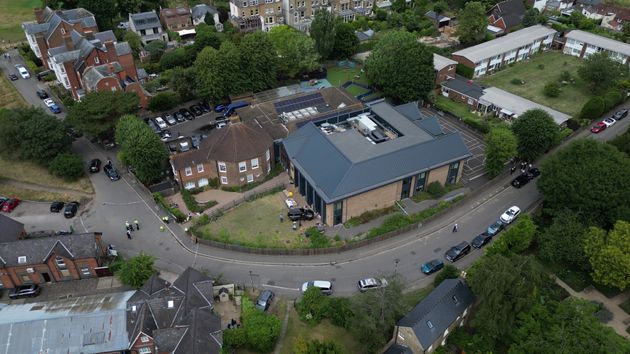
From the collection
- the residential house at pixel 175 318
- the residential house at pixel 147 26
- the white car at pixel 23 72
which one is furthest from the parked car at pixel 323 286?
the white car at pixel 23 72

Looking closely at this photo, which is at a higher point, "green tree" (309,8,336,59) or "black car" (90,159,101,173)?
"green tree" (309,8,336,59)

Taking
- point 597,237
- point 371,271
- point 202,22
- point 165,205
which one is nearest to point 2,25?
point 202,22

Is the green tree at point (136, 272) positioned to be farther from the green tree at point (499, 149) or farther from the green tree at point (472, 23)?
the green tree at point (472, 23)

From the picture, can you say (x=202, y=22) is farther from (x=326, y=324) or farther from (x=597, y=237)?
(x=597, y=237)

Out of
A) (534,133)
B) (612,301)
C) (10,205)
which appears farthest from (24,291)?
(534,133)

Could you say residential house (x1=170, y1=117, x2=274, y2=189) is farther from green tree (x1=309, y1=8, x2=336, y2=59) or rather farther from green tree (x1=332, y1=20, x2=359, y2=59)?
Answer: green tree (x1=332, y1=20, x2=359, y2=59)

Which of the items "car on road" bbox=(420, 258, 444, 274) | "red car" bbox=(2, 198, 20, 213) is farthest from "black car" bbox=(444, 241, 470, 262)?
"red car" bbox=(2, 198, 20, 213)

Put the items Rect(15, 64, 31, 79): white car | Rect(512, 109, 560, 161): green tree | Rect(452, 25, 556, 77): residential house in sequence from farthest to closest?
Rect(15, 64, 31, 79): white car < Rect(452, 25, 556, 77): residential house < Rect(512, 109, 560, 161): green tree

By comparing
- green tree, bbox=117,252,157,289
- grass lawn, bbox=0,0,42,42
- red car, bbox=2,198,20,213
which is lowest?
red car, bbox=2,198,20,213
